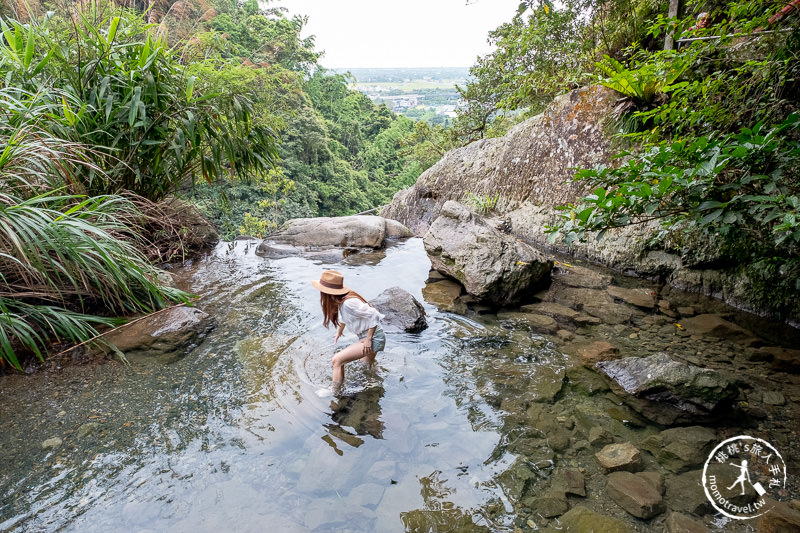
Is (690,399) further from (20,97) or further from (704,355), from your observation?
(20,97)

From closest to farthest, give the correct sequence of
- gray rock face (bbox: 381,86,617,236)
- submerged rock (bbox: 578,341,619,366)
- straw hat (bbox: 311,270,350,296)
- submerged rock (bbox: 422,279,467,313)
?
straw hat (bbox: 311,270,350,296) < submerged rock (bbox: 578,341,619,366) < submerged rock (bbox: 422,279,467,313) < gray rock face (bbox: 381,86,617,236)

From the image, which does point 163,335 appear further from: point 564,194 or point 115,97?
point 564,194

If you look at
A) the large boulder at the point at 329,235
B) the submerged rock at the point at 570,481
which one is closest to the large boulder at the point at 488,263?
the large boulder at the point at 329,235

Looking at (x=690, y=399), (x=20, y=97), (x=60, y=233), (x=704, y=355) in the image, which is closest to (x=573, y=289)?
(x=704, y=355)

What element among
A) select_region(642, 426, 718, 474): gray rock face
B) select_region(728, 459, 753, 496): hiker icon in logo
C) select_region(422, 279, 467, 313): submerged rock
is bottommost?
select_region(422, 279, 467, 313): submerged rock

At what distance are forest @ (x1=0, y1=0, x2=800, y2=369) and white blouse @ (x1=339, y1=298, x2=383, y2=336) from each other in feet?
5.28

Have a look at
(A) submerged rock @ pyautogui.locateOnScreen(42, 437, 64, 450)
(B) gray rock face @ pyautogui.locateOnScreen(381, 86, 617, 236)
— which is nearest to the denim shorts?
(A) submerged rock @ pyautogui.locateOnScreen(42, 437, 64, 450)

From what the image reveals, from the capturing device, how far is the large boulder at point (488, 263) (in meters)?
4.89

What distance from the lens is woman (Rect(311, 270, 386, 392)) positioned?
3129mm

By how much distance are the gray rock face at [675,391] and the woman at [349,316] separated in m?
2.01

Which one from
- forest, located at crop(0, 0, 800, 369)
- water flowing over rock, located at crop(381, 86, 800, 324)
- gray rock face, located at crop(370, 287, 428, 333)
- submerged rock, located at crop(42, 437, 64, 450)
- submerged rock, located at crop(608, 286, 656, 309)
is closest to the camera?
submerged rock, located at crop(42, 437, 64, 450)

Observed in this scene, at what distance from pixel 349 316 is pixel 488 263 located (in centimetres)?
238

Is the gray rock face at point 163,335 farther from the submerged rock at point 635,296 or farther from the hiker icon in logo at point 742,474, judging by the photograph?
Result: the submerged rock at point 635,296

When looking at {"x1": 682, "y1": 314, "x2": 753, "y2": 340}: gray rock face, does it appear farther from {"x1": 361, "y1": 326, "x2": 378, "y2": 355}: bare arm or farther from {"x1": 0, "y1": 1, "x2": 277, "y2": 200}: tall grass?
{"x1": 0, "y1": 1, "x2": 277, "y2": 200}: tall grass
